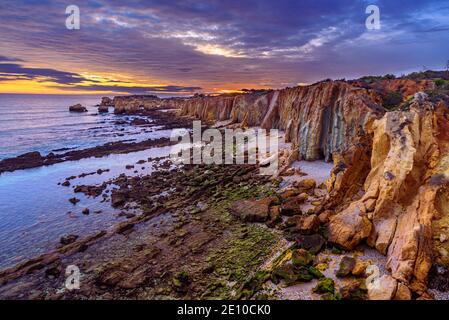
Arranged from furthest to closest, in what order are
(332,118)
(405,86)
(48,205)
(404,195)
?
1. (405,86)
2. (332,118)
3. (48,205)
4. (404,195)

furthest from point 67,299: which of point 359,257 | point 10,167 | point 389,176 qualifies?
point 10,167

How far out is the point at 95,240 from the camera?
57.0ft

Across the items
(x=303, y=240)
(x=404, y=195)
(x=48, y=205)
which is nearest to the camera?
(x=404, y=195)

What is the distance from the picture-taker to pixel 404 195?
12562 mm

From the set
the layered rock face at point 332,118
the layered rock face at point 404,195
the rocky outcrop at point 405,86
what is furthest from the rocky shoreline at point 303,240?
the rocky outcrop at point 405,86

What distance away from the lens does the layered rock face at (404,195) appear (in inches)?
410

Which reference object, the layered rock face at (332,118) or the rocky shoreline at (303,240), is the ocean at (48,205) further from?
the layered rock face at (332,118)

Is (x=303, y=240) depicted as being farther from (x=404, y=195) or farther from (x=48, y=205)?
(x=48, y=205)

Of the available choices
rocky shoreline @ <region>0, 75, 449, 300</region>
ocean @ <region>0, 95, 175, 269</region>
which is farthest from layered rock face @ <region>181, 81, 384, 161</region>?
ocean @ <region>0, 95, 175, 269</region>

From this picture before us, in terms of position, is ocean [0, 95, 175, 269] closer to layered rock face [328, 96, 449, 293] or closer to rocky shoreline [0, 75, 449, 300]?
rocky shoreline [0, 75, 449, 300]

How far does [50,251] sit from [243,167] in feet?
60.6

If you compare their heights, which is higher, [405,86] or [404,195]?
[405,86]

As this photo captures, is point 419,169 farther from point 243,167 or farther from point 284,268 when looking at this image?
point 243,167

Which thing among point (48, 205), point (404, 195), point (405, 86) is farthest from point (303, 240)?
point (405, 86)
